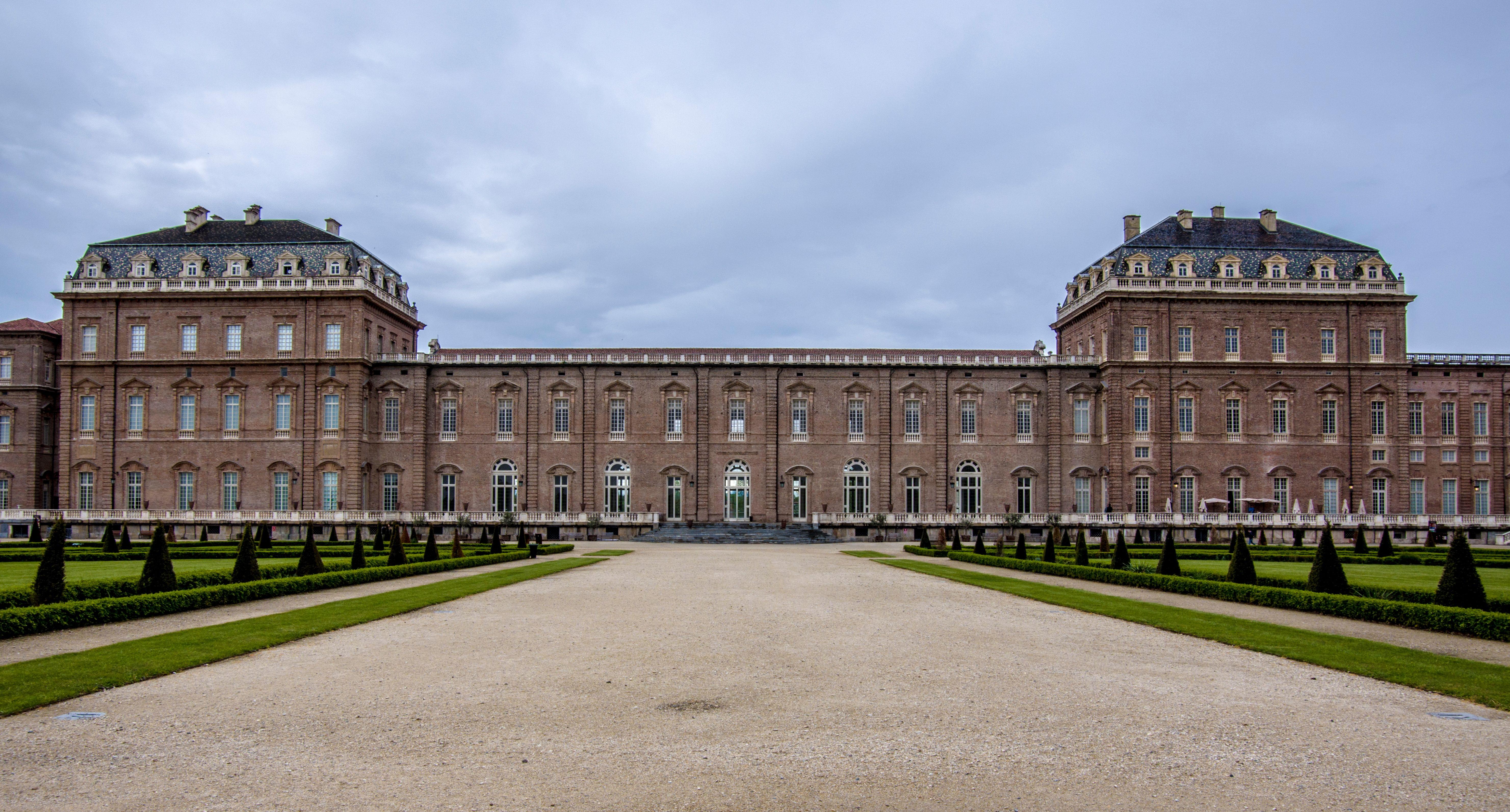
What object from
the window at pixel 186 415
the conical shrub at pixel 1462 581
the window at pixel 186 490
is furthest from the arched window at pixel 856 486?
the conical shrub at pixel 1462 581

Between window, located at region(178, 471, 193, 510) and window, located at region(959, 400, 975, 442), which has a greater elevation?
window, located at region(959, 400, 975, 442)

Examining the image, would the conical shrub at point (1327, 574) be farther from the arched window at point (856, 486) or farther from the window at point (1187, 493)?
the arched window at point (856, 486)

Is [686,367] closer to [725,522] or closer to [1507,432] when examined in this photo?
[725,522]

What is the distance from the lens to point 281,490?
49.5 m

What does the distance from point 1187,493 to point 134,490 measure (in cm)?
5570

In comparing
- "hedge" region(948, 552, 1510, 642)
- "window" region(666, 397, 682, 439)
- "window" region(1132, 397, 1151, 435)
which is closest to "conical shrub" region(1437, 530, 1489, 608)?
"hedge" region(948, 552, 1510, 642)

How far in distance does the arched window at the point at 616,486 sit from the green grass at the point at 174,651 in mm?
32146

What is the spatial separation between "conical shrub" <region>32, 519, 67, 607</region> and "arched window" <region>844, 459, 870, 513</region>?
39505mm

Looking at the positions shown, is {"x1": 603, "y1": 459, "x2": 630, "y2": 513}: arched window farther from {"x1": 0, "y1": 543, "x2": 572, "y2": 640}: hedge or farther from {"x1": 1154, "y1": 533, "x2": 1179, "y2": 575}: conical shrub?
{"x1": 1154, "y1": 533, "x2": 1179, "y2": 575}: conical shrub

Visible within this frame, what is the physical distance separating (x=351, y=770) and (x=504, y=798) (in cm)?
145

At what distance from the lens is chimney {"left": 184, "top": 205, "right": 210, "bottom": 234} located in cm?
5225

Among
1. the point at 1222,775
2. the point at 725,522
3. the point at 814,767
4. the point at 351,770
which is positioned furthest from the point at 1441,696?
the point at 725,522

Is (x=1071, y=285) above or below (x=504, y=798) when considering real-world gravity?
above

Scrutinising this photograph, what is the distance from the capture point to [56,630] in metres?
14.0
